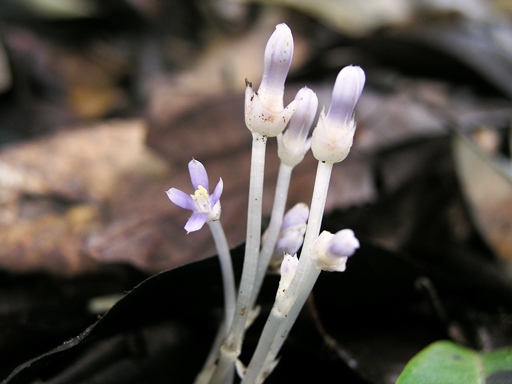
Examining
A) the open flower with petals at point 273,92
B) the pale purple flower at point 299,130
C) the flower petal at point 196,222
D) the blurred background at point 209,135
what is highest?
the open flower with petals at point 273,92

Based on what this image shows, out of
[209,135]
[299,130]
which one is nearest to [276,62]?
[299,130]

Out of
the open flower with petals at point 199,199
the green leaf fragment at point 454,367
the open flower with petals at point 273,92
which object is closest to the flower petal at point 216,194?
the open flower with petals at point 199,199

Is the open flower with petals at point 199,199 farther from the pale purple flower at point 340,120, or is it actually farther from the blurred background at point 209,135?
the blurred background at point 209,135

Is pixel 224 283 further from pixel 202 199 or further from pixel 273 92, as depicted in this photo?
pixel 273 92

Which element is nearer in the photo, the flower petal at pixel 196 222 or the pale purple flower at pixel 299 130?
the flower petal at pixel 196 222

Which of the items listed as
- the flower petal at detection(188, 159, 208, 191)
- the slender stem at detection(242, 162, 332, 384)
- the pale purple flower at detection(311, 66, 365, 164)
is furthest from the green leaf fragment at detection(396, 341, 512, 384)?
the flower petal at detection(188, 159, 208, 191)

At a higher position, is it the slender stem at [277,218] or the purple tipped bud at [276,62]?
the purple tipped bud at [276,62]

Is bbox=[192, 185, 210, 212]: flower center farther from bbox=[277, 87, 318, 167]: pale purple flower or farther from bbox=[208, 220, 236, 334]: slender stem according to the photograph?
bbox=[277, 87, 318, 167]: pale purple flower

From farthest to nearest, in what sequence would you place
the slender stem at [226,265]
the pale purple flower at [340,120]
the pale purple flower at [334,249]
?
the slender stem at [226,265] < the pale purple flower at [340,120] < the pale purple flower at [334,249]
